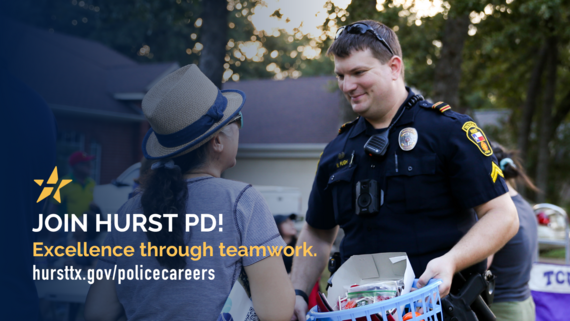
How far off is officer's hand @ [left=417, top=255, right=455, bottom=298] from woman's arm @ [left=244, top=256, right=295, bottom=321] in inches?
16.8

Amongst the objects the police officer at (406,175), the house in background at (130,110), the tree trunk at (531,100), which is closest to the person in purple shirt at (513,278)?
the police officer at (406,175)

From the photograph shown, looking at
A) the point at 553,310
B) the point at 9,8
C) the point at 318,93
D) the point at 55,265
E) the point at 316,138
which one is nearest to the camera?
the point at 9,8

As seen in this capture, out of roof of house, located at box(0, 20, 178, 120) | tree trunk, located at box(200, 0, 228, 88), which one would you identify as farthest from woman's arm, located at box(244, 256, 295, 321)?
roof of house, located at box(0, 20, 178, 120)

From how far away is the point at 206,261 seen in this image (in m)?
1.30

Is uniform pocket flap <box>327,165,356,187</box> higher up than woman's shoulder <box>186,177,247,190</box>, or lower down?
lower down

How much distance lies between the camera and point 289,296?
136 centimetres

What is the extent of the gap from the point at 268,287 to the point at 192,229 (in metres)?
0.29

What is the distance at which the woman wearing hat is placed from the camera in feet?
4.25

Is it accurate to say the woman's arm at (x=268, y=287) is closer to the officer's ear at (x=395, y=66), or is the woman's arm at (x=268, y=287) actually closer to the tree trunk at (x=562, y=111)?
the officer's ear at (x=395, y=66)

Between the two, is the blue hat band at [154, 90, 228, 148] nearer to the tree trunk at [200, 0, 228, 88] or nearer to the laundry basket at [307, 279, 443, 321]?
the laundry basket at [307, 279, 443, 321]

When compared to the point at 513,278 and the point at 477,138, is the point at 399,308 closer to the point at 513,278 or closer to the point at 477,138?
the point at 477,138

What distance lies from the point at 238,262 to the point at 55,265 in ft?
5.19

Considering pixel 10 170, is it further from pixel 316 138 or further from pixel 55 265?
pixel 316 138

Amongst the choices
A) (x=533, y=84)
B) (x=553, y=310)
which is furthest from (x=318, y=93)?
(x=553, y=310)
